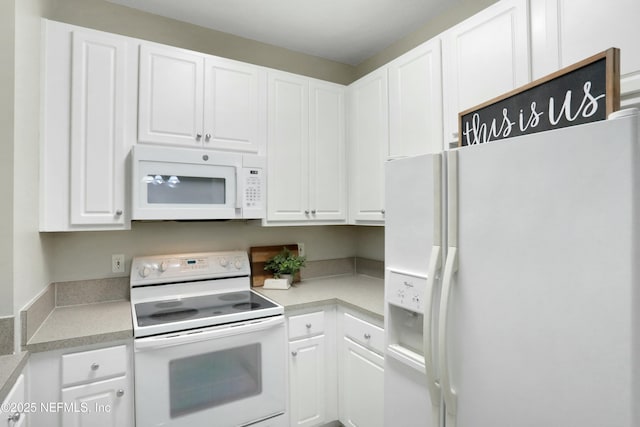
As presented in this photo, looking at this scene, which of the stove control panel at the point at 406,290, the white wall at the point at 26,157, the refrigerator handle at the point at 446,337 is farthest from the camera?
the white wall at the point at 26,157

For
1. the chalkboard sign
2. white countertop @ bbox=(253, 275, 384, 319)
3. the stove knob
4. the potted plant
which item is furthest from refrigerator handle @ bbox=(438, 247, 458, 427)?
the stove knob

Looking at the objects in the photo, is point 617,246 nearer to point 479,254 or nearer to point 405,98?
point 479,254

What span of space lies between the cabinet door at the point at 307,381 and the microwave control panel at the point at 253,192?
82 centimetres

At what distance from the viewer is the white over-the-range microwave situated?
5.88 ft

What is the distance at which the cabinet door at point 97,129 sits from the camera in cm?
169

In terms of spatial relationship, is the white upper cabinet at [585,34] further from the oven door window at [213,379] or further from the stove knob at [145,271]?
the stove knob at [145,271]

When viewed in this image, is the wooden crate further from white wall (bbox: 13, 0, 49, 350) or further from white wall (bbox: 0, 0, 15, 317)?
white wall (bbox: 0, 0, 15, 317)

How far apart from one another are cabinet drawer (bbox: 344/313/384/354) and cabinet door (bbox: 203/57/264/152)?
123 cm

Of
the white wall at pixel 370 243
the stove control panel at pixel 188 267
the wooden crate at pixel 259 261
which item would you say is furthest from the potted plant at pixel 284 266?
the white wall at pixel 370 243

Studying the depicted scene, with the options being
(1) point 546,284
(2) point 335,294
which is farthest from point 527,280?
(2) point 335,294

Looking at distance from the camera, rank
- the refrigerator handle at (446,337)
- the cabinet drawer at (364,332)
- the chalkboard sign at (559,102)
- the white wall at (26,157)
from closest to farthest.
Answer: the chalkboard sign at (559,102) → the refrigerator handle at (446,337) → the white wall at (26,157) → the cabinet drawer at (364,332)

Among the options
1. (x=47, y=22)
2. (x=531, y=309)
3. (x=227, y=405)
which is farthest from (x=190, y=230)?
(x=531, y=309)

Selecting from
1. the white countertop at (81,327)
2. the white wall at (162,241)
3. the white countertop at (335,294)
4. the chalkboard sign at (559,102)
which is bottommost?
the white countertop at (81,327)

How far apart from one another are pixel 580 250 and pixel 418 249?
0.52 m
